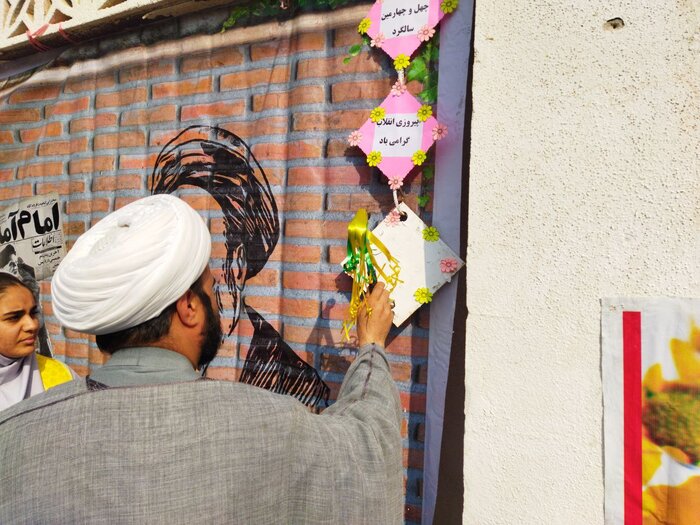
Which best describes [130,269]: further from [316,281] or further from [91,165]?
[91,165]

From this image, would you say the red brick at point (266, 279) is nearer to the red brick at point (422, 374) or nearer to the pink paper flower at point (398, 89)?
the red brick at point (422, 374)

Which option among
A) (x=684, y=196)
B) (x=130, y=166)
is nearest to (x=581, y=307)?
(x=684, y=196)

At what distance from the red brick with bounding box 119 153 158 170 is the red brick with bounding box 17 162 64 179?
0.50 metres

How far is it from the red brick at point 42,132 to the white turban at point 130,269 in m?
1.97

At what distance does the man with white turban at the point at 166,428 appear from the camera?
104 centimetres

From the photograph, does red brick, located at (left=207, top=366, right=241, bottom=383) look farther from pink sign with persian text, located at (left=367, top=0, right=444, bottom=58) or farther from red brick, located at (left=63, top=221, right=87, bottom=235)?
pink sign with persian text, located at (left=367, top=0, right=444, bottom=58)

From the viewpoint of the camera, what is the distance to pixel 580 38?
58.4 inches

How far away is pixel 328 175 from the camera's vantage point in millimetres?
2092

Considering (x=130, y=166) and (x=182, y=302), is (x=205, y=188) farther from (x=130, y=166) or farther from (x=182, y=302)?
(x=182, y=302)

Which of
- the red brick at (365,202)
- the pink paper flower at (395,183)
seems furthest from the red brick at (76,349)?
the pink paper flower at (395,183)

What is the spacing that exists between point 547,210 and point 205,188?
146 centimetres

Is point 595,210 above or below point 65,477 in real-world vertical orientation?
above

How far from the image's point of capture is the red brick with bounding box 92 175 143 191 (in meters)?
2.61

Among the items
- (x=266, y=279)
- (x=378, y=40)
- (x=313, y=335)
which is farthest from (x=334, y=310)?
(x=378, y=40)
